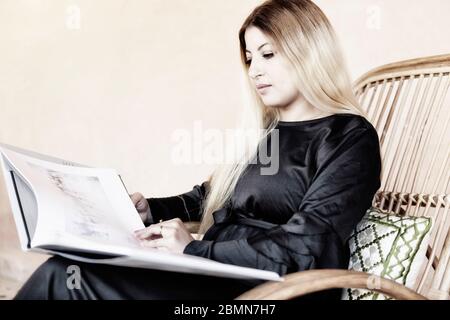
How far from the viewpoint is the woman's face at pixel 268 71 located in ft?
3.60

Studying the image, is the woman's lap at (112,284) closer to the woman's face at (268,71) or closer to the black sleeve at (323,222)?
the black sleeve at (323,222)

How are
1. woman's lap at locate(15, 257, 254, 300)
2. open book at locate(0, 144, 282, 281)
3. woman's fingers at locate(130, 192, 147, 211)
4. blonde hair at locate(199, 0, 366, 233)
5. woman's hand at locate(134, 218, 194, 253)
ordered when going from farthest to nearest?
woman's fingers at locate(130, 192, 147, 211) → blonde hair at locate(199, 0, 366, 233) → woman's hand at locate(134, 218, 194, 253) → woman's lap at locate(15, 257, 254, 300) → open book at locate(0, 144, 282, 281)

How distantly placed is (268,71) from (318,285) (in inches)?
20.6

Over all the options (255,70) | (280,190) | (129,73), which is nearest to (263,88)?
(255,70)

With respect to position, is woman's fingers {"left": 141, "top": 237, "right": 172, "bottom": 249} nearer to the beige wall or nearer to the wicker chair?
the wicker chair

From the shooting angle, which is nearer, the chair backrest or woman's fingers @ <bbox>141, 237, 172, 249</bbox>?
woman's fingers @ <bbox>141, 237, 172, 249</bbox>

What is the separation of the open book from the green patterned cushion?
32cm

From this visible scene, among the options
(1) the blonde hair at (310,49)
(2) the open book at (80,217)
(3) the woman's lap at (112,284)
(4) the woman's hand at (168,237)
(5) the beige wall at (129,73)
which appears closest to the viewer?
(2) the open book at (80,217)

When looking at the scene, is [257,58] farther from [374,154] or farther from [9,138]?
[9,138]

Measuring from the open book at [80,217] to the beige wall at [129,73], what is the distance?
1126mm

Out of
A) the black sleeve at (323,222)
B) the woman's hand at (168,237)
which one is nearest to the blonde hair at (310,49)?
the black sleeve at (323,222)

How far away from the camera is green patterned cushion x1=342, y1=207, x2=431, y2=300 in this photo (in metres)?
0.94

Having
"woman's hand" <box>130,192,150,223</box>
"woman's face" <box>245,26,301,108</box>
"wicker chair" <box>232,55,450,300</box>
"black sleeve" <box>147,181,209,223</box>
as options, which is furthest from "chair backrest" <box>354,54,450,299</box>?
"woman's hand" <box>130,192,150,223</box>

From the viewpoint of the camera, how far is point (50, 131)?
2707 mm
